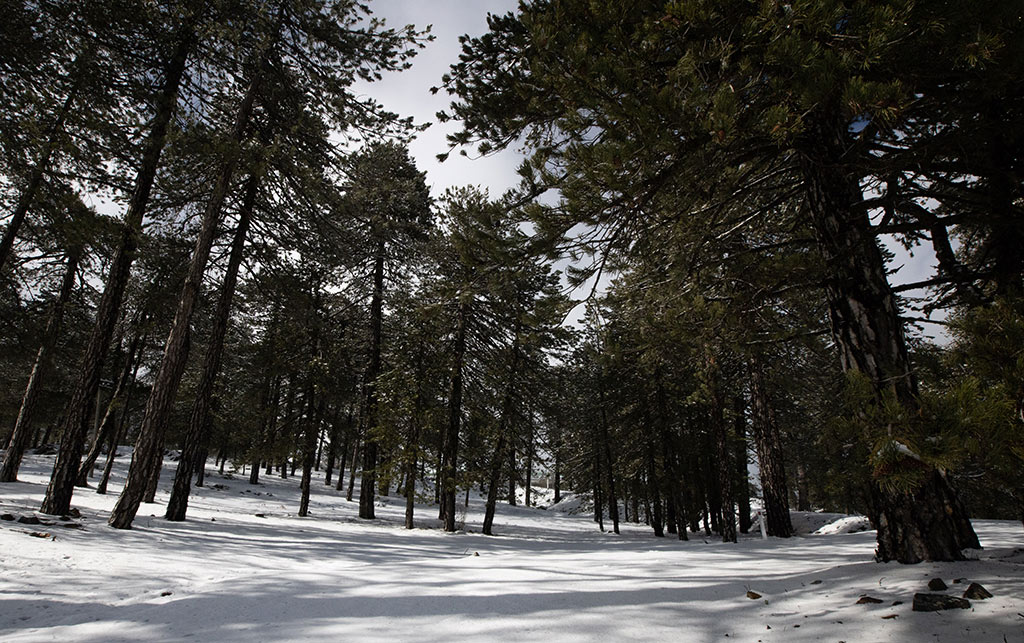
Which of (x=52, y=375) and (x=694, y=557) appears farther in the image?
(x=52, y=375)

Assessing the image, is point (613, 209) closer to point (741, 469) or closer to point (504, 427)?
point (504, 427)

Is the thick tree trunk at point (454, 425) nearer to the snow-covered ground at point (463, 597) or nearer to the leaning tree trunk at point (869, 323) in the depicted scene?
the snow-covered ground at point (463, 597)

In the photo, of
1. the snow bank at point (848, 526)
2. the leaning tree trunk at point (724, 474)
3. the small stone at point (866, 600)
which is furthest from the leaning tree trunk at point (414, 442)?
the snow bank at point (848, 526)

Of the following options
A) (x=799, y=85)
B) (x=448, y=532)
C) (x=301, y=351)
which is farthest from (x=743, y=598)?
(x=301, y=351)

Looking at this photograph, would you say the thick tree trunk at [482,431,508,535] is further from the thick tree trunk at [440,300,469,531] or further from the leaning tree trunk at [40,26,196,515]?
the leaning tree trunk at [40,26,196,515]

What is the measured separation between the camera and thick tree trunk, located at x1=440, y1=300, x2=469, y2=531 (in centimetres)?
1339

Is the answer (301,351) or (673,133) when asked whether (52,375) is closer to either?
(301,351)

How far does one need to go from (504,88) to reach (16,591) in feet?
21.4

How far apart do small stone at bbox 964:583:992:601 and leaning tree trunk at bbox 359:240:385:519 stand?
544 inches

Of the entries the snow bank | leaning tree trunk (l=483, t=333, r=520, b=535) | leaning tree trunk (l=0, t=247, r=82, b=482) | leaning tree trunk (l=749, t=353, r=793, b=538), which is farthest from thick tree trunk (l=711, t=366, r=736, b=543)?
leaning tree trunk (l=0, t=247, r=82, b=482)

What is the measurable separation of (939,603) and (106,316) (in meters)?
11.6

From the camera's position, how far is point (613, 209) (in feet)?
11.9

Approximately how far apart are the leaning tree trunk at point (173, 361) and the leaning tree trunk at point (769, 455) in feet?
41.4

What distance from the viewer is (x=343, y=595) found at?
3.76 meters
